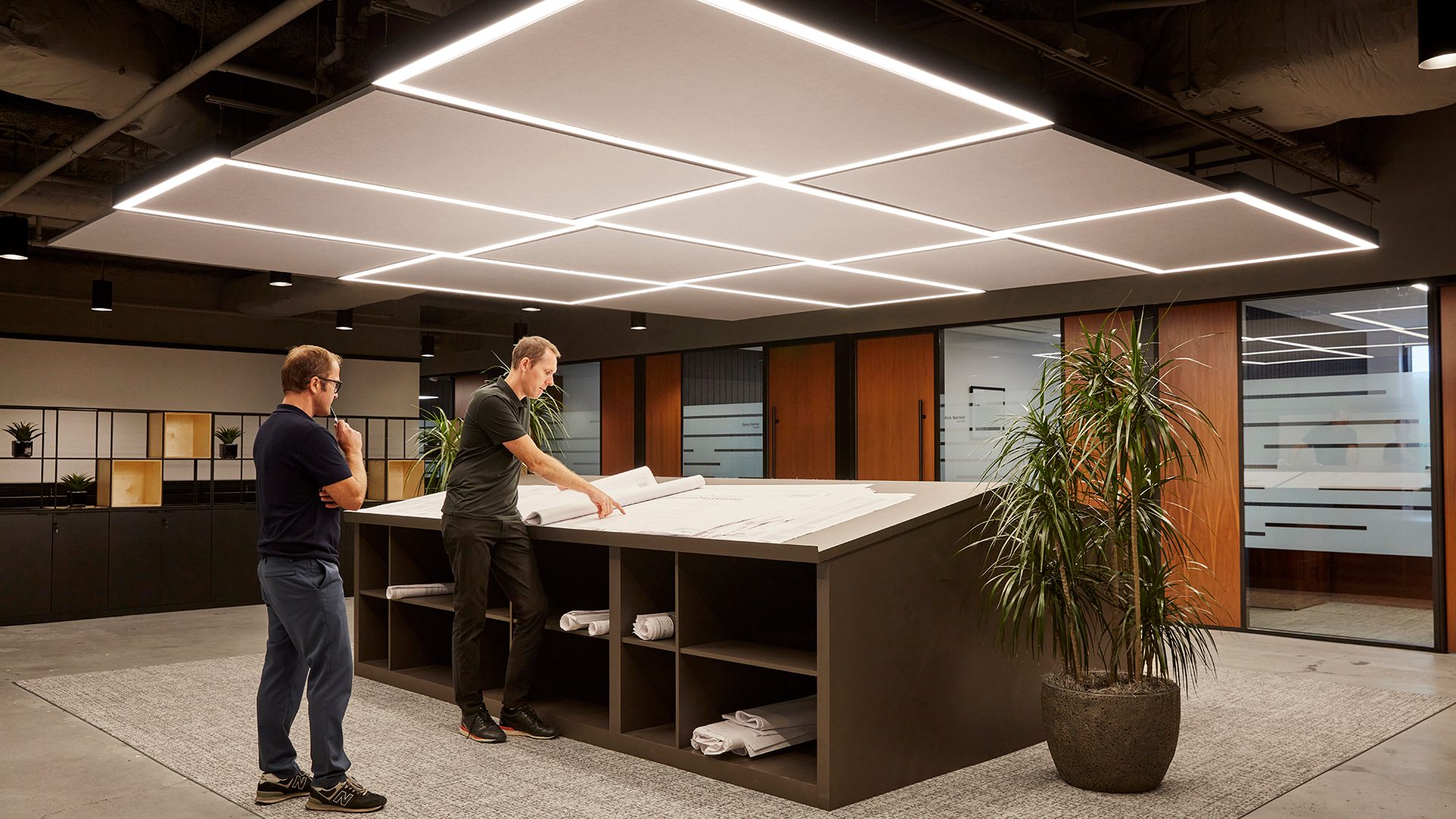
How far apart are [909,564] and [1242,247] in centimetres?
360

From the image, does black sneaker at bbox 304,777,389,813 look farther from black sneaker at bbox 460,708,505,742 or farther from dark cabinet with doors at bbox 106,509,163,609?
dark cabinet with doors at bbox 106,509,163,609

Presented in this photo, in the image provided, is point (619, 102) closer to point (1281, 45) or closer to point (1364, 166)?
point (1281, 45)

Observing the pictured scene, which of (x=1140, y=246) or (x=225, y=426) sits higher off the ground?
(x=1140, y=246)

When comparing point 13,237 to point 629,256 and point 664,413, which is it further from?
point 664,413

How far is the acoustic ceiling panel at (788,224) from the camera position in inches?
186

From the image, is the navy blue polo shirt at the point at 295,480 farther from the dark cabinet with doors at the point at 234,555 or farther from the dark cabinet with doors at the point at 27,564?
the dark cabinet with doors at the point at 234,555

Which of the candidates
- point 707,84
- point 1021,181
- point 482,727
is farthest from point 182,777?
point 1021,181

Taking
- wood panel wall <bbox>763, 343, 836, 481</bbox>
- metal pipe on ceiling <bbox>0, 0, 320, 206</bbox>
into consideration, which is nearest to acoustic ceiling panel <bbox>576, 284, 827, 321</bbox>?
wood panel wall <bbox>763, 343, 836, 481</bbox>

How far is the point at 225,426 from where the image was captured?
9.78 metres

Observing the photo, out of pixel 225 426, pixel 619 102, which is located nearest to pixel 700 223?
pixel 619 102

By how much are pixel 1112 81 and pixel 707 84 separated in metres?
2.18

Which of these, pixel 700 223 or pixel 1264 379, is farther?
pixel 1264 379

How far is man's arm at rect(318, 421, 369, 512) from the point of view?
3.34m

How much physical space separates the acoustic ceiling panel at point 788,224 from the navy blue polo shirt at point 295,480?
204 centimetres
